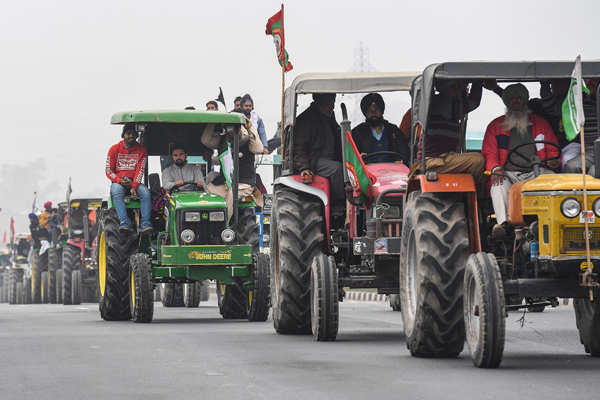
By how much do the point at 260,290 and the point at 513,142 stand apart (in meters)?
8.37

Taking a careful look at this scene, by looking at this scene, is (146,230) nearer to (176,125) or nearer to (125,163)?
(125,163)

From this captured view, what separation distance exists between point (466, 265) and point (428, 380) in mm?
1336

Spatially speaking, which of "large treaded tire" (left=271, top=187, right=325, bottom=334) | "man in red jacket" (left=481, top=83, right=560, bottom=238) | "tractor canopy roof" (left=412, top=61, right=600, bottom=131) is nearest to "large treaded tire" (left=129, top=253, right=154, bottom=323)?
"large treaded tire" (left=271, top=187, right=325, bottom=334)

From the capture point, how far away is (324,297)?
15.2 meters

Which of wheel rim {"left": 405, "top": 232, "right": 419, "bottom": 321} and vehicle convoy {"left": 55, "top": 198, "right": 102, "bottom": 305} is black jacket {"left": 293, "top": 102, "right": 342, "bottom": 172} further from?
vehicle convoy {"left": 55, "top": 198, "right": 102, "bottom": 305}

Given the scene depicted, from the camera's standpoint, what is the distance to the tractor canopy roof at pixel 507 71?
12492 mm

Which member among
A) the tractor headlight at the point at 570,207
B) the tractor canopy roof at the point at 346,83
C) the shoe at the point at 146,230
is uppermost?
the tractor canopy roof at the point at 346,83

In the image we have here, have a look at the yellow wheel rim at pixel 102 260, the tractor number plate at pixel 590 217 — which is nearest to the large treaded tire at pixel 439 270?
the tractor number plate at pixel 590 217

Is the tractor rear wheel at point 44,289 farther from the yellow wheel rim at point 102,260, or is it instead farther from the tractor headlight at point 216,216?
the tractor headlight at point 216,216

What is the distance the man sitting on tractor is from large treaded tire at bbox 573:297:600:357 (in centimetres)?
A: 895

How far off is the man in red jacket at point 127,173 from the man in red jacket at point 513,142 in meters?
9.23

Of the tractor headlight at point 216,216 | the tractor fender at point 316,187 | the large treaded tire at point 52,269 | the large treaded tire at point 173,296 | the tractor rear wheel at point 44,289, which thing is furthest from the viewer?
the tractor rear wheel at point 44,289

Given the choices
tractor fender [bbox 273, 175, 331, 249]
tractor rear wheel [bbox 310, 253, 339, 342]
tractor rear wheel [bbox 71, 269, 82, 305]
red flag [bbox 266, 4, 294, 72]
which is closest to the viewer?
tractor rear wheel [bbox 310, 253, 339, 342]

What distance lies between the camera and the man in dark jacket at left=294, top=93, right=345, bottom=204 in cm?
1686
